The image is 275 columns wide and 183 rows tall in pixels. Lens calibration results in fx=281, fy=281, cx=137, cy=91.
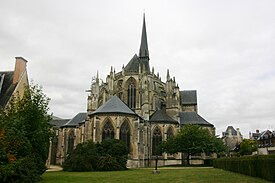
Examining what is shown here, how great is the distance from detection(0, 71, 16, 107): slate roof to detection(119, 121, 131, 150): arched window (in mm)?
19001

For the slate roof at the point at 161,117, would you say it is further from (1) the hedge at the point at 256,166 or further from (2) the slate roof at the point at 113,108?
(1) the hedge at the point at 256,166

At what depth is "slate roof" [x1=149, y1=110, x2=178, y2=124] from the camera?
48041 millimetres

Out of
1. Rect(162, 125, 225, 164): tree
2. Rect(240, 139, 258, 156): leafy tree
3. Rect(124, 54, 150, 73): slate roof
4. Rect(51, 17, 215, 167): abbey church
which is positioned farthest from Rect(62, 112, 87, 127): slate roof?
Rect(240, 139, 258, 156): leafy tree

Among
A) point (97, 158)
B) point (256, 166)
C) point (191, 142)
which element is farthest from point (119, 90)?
point (256, 166)

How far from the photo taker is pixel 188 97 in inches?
2522

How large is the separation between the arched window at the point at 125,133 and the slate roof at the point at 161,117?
6.96m

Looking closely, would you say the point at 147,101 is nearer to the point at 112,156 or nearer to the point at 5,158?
the point at 112,156

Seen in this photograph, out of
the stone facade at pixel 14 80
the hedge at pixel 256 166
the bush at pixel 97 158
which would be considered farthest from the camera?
the bush at pixel 97 158

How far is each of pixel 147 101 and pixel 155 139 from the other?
6.75 metres

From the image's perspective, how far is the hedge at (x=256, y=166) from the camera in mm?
13887

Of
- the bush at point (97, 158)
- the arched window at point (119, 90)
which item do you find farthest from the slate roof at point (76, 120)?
the bush at point (97, 158)

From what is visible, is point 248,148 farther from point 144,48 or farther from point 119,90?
point 119,90

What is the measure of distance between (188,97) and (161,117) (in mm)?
17043

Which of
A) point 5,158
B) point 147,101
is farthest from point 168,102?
point 5,158
